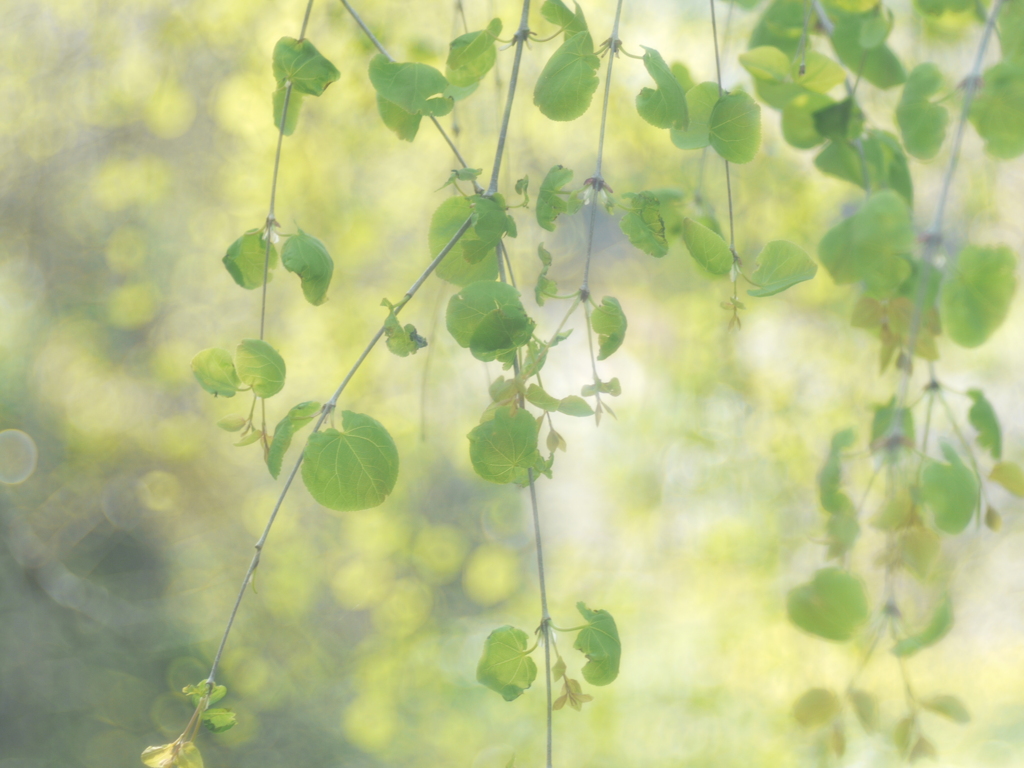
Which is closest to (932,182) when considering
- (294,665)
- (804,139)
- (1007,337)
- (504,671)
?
(1007,337)

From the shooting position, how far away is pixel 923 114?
1.16ft

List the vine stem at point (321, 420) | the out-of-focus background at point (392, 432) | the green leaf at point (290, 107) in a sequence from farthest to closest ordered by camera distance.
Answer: the out-of-focus background at point (392, 432) → the green leaf at point (290, 107) → the vine stem at point (321, 420)

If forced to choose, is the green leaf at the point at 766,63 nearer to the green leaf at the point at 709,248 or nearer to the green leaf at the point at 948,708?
the green leaf at the point at 709,248

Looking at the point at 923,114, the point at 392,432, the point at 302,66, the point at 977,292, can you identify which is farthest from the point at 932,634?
the point at 392,432

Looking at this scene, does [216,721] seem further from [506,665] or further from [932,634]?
[932,634]

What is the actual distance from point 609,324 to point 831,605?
14 cm

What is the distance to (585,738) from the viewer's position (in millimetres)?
1524

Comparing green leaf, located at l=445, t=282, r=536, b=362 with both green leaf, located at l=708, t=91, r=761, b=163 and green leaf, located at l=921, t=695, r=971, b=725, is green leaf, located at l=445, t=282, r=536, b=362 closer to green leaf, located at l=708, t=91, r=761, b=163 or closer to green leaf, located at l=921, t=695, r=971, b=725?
green leaf, located at l=708, t=91, r=761, b=163

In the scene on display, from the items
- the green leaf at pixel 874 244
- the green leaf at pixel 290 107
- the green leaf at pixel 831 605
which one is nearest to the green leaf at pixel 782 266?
the green leaf at pixel 874 244

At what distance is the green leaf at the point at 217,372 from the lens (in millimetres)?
298

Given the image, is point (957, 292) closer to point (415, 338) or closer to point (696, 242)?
point (696, 242)

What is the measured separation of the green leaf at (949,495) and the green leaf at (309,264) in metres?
0.26

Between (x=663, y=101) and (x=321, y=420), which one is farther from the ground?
(x=663, y=101)

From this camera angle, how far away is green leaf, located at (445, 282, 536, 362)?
248 mm
